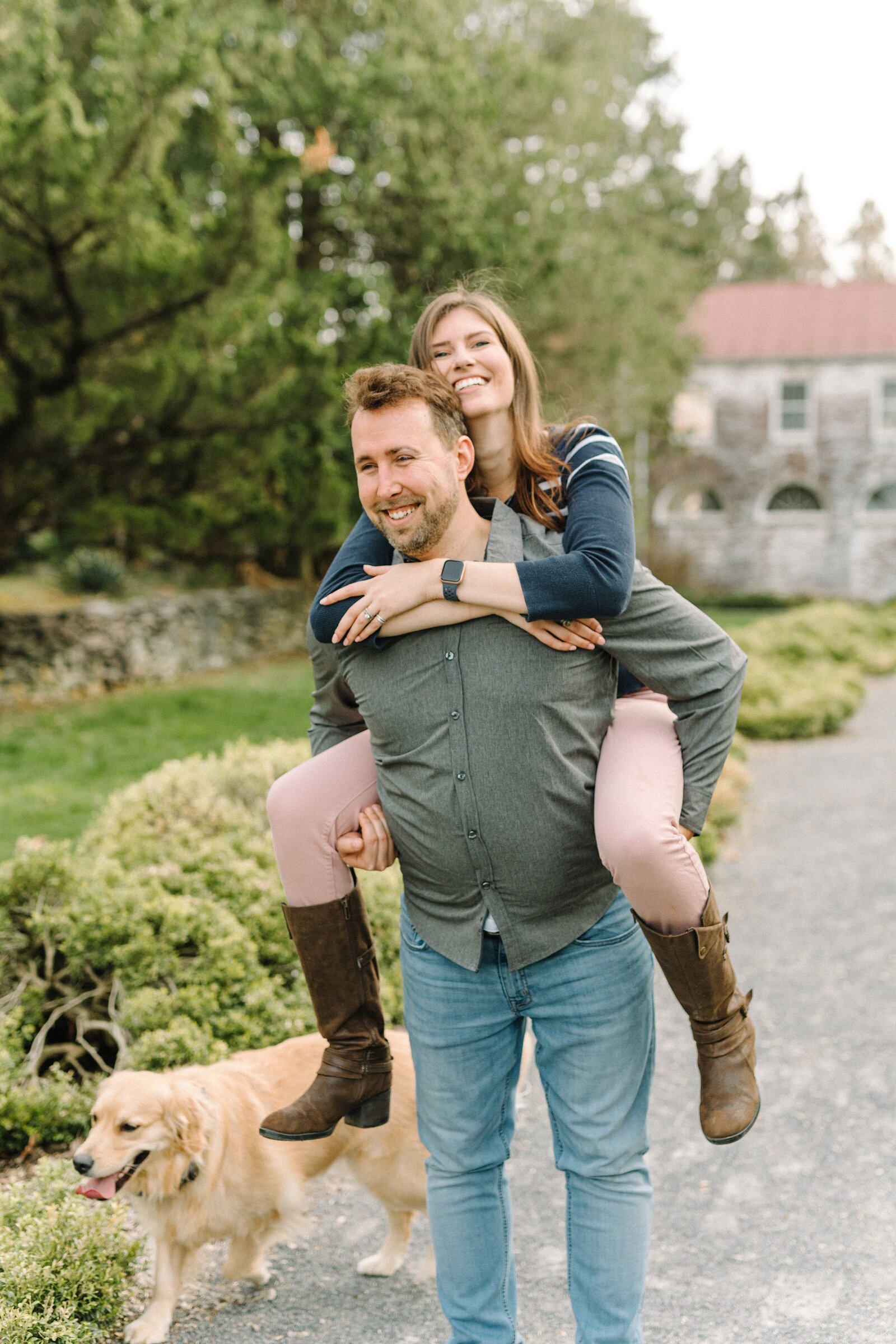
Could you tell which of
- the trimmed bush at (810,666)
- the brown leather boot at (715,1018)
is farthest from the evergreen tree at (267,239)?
the trimmed bush at (810,666)

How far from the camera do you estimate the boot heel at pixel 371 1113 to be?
2631 millimetres

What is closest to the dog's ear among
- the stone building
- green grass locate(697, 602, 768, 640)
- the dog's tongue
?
the dog's tongue

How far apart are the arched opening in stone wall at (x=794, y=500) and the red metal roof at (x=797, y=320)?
366 centimetres

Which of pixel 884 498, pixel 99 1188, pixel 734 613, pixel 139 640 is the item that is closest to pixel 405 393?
pixel 99 1188

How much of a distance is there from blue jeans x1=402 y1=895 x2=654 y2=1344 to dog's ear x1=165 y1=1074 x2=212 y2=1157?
0.63 metres

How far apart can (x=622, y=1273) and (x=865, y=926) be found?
164 inches

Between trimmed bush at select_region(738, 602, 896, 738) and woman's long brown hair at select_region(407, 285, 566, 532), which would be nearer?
woman's long brown hair at select_region(407, 285, 566, 532)

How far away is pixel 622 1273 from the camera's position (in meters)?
2.24

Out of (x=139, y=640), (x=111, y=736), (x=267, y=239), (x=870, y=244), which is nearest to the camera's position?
(x=267, y=239)

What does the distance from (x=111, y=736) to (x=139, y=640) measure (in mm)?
3916

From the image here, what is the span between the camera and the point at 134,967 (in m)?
4.00

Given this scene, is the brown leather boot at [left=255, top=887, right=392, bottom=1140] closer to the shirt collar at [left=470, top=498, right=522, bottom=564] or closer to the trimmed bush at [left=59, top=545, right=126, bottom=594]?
the shirt collar at [left=470, top=498, right=522, bottom=564]

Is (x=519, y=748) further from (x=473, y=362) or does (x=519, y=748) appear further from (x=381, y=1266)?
(x=381, y=1266)

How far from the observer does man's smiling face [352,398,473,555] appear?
2213mm
